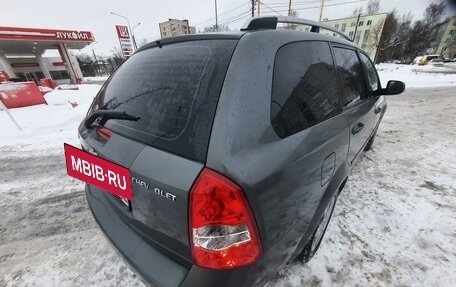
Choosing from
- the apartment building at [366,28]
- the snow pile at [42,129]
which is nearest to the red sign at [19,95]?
the snow pile at [42,129]

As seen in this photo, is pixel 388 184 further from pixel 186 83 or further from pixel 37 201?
pixel 37 201

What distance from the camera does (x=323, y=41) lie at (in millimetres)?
1790

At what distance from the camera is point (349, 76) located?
2164mm

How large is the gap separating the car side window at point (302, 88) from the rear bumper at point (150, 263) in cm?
72

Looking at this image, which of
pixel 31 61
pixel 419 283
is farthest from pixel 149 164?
pixel 31 61

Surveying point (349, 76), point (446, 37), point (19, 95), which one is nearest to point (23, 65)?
point (19, 95)

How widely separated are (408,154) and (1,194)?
635cm

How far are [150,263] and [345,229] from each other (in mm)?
1954

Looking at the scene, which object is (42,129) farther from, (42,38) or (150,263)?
(42,38)

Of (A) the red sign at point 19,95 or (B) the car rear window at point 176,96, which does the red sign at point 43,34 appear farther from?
(B) the car rear window at point 176,96

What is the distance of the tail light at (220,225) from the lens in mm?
936

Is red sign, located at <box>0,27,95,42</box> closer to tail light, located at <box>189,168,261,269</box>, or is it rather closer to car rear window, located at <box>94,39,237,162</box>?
car rear window, located at <box>94,39,237,162</box>

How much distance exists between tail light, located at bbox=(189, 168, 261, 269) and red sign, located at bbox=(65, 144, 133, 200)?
0.46 m

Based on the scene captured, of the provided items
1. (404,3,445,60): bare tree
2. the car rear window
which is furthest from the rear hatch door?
(404,3,445,60): bare tree
